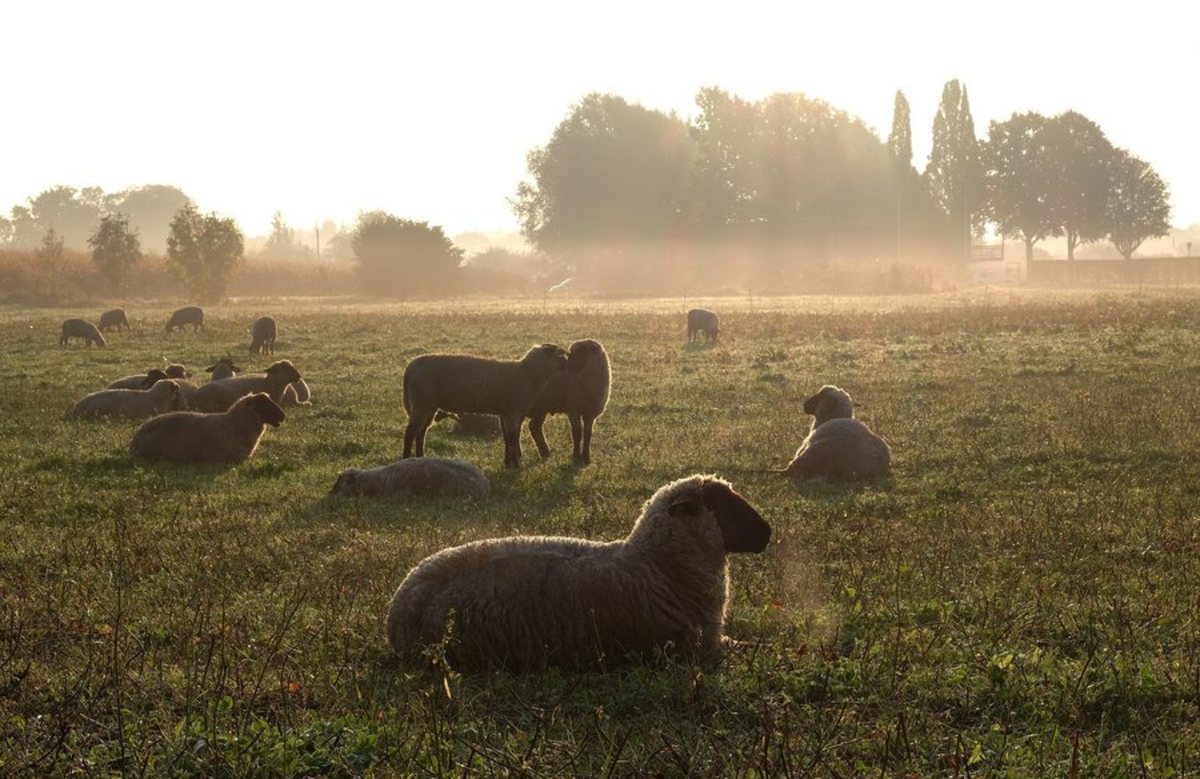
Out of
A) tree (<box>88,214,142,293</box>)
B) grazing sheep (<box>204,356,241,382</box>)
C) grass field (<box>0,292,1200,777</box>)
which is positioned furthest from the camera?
tree (<box>88,214,142,293</box>)

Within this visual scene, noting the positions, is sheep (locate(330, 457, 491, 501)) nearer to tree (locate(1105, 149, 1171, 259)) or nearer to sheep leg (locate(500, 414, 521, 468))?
sheep leg (locate(500, 414, 521, 468))

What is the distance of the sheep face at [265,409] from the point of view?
52.1 feet

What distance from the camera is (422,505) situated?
12.1 meters

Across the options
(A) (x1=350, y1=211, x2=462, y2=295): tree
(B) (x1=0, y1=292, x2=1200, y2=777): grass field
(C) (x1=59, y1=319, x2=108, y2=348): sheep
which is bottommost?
(B) (x1=0, y1=292, x2=1200, y2=777): grass field

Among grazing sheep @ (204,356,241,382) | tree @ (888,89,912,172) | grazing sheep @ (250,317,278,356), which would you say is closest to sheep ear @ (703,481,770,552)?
grazing sheep @ (204,356,241,382)

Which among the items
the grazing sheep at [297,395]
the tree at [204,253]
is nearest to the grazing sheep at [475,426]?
the grazing sheep at [297,395]

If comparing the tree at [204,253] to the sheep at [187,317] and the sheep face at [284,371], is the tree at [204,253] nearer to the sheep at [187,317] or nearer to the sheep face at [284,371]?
the sheep at [187,317]

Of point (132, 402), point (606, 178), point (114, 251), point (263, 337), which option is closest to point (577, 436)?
point (132, 402)

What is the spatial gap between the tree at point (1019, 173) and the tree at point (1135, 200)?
19.4 ft

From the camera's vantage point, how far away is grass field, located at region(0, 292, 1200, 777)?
208 inches

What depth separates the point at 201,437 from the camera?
1527 centimetres

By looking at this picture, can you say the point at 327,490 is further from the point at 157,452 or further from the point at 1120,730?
the point at 1120,730

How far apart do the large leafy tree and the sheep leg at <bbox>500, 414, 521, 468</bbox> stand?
9252 cm

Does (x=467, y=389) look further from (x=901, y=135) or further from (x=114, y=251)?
(x=901, y=135)
